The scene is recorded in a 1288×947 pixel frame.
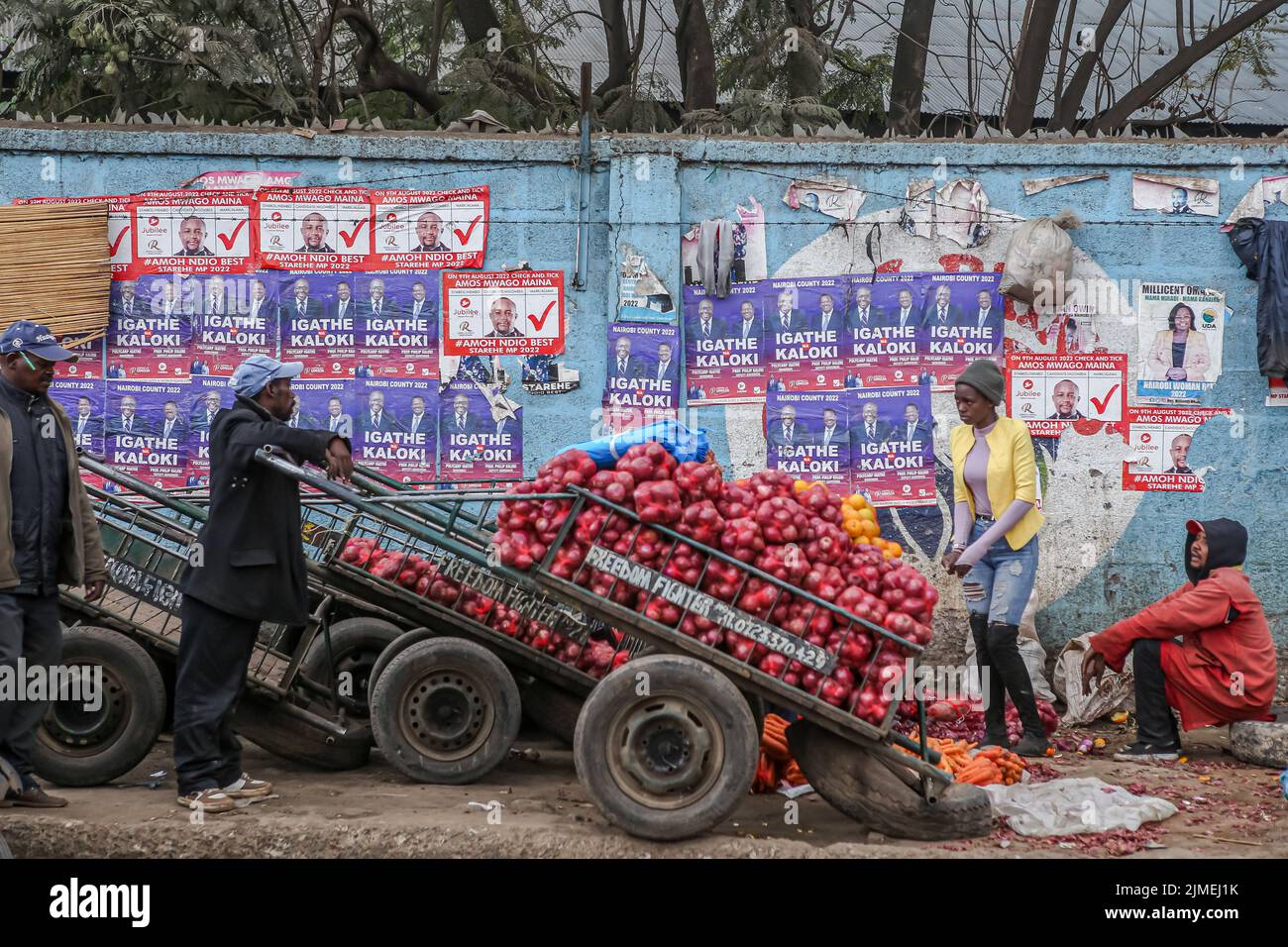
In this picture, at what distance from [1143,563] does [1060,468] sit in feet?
2.63

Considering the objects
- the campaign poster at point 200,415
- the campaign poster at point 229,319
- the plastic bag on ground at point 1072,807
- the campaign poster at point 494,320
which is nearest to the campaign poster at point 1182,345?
the plastic bag on ground at point 1072,807

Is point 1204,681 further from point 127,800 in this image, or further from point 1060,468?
point 127,800

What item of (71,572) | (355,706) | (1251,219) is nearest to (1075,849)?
(355,706)

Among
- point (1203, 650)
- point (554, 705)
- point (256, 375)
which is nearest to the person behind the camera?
point (256, 375)

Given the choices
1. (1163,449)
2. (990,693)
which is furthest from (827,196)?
(990,693)

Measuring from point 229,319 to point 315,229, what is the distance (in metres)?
0.80

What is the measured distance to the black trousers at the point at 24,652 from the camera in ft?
17.0

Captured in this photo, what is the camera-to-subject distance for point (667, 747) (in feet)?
16.4

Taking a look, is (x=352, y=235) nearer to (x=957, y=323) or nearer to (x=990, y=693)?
(x=957, y=323)

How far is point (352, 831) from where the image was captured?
506 centimetres

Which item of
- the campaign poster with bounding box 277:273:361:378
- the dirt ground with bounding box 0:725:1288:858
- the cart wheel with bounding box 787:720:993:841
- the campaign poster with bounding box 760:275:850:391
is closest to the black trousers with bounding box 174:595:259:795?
the dirt ground with bounding box 0:725:1288:858

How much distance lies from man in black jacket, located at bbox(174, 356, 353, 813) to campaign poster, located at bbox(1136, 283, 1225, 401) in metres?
5.41

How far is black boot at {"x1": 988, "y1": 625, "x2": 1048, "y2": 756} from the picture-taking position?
6.71 meters

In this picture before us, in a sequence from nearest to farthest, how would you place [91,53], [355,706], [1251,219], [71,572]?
[71,572], [355,706], [1251,219], [91,53]
